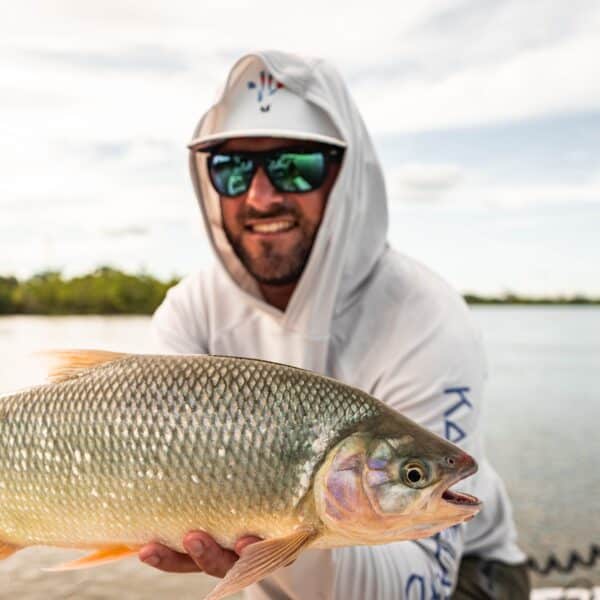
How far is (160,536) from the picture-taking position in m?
1.74

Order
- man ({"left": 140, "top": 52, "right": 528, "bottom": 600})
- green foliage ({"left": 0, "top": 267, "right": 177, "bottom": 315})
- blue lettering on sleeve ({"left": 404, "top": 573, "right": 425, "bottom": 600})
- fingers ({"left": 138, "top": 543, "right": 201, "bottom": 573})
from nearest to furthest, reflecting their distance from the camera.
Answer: fingers ({"left": 138, "top": 543, "right": 201, "bottom": 573}) → blue lettering on sleeve ({"left": 404, "top": 573, "right": 425, "bottom": 600}) → man ({"left": 140, "top": 52, "right": 528, "bottom": 600}) → green foliage ({"left": 0, "top": 267, "right": 177, "bottom": 315})

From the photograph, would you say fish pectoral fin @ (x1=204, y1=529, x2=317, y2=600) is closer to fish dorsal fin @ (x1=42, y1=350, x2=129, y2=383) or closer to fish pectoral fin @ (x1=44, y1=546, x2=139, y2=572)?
fish pectoral fin @ (x1=44, y1=546, x2=139, y2=572)

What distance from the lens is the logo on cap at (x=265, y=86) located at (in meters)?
2.70

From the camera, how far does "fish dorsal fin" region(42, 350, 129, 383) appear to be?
184cm

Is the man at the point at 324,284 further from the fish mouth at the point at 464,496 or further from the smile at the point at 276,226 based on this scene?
the fish mouth at the point at 464,496

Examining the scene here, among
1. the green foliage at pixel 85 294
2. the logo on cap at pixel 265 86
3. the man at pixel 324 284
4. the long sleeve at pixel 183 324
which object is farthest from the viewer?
the green foliage at pixel 85 294

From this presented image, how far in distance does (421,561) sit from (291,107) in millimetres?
1527

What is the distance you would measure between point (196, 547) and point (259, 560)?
166 millimetres

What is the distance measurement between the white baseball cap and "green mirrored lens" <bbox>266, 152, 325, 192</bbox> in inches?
2.5

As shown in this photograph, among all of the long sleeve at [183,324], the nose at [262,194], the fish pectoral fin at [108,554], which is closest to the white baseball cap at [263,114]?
the nose at [262,194]

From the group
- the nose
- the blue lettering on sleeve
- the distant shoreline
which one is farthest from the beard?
the distant shoreline

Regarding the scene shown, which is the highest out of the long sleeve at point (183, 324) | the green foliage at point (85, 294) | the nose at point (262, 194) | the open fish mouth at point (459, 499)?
the nose at point (262, 194)

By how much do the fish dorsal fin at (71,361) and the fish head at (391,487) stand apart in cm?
60

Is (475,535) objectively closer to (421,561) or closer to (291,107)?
(421,561)
